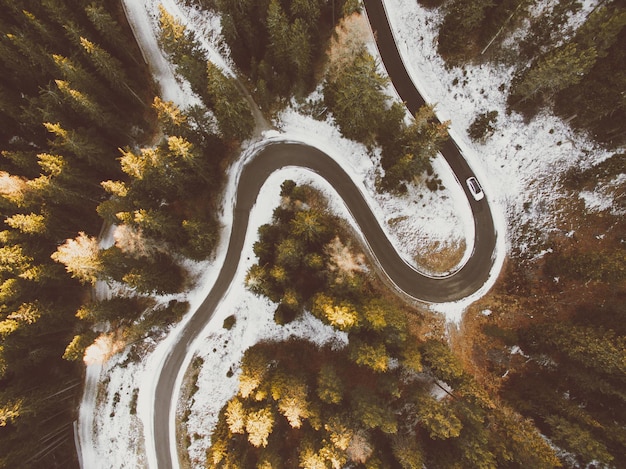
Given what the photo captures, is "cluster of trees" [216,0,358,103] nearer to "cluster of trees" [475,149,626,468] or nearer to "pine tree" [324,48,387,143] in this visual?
"pine tree" [324,48,387,143]

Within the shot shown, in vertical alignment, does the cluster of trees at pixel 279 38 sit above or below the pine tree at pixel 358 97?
above

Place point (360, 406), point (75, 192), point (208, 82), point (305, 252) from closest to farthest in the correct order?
1. point (360, 406)
2. point (208, 82)
3. point (305, 252)
4. point (75, 192)

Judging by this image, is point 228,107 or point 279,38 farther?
point 279,38

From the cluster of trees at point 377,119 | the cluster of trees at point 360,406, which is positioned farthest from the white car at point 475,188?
the cluster of trees at point 360,406

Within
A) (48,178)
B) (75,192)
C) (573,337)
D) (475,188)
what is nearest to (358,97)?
(475,188)

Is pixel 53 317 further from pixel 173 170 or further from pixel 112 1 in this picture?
pixel 112 1

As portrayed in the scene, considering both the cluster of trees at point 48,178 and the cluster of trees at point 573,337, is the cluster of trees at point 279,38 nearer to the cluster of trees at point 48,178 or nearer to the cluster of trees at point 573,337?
the cluster of trees at point 48,178

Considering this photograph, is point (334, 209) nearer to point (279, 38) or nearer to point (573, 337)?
point (279, 38)

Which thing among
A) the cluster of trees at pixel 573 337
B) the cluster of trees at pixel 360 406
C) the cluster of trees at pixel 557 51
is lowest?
the cluster of trees at pixel 360 406
